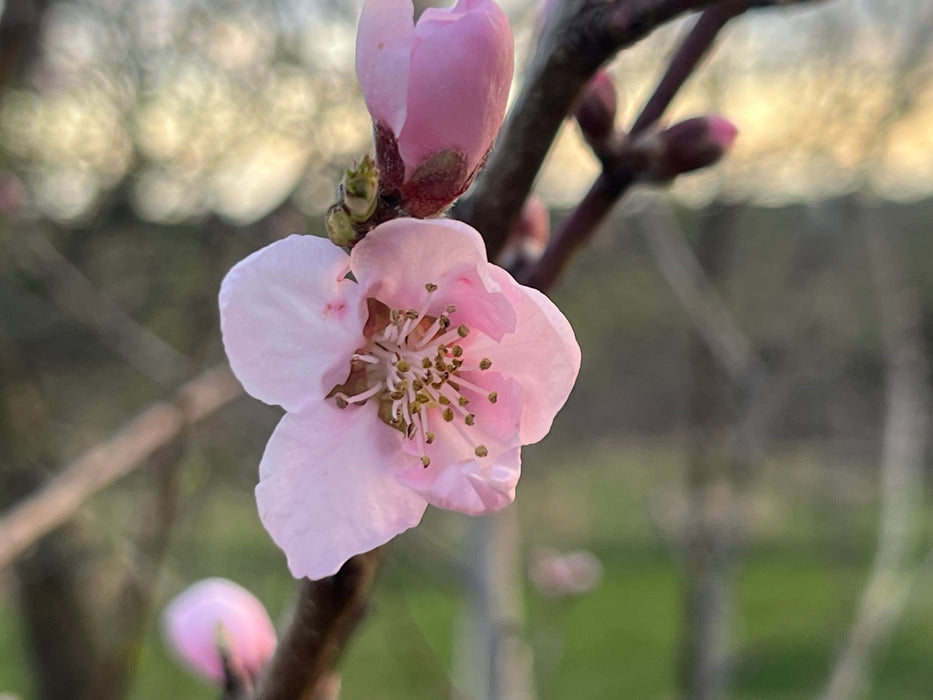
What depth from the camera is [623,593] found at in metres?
7.02

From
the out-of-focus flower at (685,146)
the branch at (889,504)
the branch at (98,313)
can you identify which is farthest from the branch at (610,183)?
the branch at (98,313)

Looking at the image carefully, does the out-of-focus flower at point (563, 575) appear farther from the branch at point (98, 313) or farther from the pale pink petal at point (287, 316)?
the pale pink petal at point (287, 316)

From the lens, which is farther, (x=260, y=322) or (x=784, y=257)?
(x=784, y=257)

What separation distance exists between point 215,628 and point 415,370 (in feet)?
1.17

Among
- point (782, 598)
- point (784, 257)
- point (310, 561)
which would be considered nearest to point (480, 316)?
point (310, 561)

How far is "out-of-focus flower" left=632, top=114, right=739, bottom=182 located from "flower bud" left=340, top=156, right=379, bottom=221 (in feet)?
0.70

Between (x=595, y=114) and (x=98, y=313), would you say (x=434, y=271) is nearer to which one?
(x=595, y=114)

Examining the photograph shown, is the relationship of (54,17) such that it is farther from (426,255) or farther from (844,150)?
(426,255)

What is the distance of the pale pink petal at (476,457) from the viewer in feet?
1.47

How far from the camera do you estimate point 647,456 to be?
19.1ft

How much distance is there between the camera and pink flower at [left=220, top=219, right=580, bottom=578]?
0.45 m

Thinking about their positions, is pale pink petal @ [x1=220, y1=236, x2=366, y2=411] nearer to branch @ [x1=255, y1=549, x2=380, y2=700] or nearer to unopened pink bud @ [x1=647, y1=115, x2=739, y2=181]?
branch @ [x1=255, y1=549, x2=380, y2=700]

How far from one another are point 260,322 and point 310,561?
14 centimetres

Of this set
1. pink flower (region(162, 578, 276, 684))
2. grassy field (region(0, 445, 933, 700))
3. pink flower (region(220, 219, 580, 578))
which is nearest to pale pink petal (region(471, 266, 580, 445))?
pink flower (region(220, 219, 580, 578))
